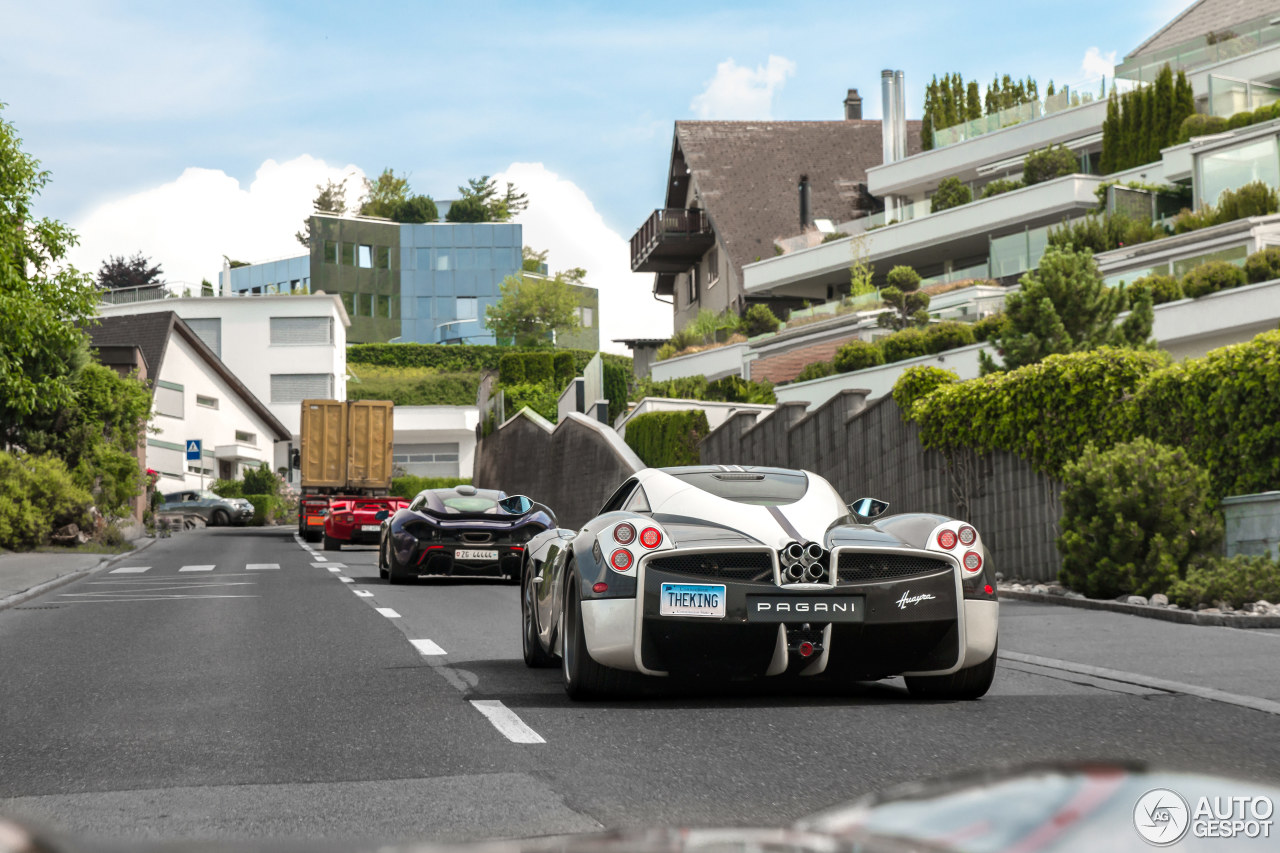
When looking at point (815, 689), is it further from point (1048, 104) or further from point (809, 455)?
point (1048, 104)

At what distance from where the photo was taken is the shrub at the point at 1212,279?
2994 centimetres

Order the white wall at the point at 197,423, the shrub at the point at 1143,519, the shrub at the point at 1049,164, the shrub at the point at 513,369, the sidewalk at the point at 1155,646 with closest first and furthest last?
the sidewalk at the point at 1155,646, the shrub at the point at 1143,519, the shrub at the point at 1049,164, the shrub at the point at 513,369, the white wall at the point at 197,423

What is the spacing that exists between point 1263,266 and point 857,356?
1165 cm

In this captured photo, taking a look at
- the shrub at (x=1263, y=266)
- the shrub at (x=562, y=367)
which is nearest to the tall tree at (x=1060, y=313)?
the shrub at (x=1263, y=266)

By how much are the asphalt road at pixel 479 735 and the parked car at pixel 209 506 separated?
1890 inches

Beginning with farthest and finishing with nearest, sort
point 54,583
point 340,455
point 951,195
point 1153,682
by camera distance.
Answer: point 951,195 → point 340,455 → point 54,583 → point 1153,682

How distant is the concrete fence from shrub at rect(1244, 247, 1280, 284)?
32.6ft

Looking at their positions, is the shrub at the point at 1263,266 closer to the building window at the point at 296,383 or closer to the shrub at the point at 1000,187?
the shrub at the point at 1000,187

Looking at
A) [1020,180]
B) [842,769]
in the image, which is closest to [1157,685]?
[842,769]

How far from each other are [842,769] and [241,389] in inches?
2799

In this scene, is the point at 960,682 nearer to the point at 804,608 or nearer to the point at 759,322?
the point at 804,608

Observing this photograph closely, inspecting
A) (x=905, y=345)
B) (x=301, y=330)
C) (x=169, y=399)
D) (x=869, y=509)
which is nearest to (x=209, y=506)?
(x=169, y=399)

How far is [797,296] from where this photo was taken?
58938 mm

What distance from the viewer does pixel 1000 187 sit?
48.6 metres
